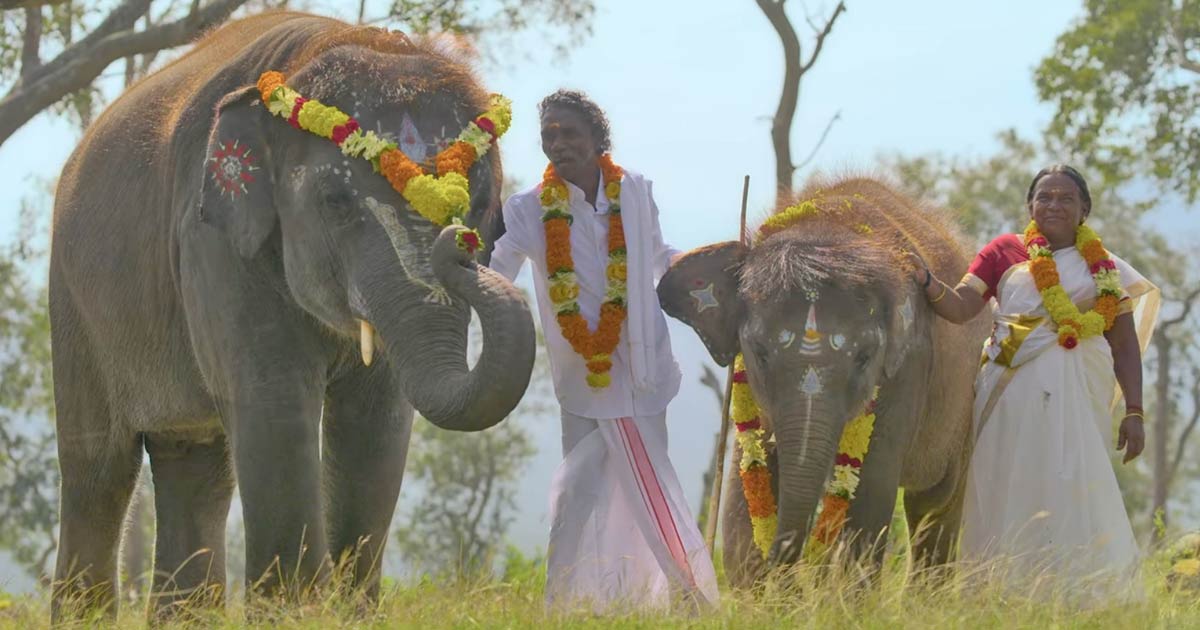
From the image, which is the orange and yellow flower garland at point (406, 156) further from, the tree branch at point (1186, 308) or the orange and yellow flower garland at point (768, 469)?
the tree branch at point (1186, 308)

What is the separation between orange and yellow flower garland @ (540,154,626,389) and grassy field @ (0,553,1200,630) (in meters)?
0.97

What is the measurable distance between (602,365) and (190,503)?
203cm

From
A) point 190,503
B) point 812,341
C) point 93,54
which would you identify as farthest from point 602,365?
point 93,54

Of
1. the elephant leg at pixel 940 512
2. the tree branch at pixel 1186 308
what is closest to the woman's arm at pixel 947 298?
the elephant leg at pixel 940 512

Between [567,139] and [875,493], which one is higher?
[567,139]

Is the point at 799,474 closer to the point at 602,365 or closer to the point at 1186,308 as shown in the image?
the point at 602,365

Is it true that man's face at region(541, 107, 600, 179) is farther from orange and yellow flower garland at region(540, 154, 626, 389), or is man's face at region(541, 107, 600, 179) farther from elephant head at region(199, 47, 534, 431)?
elephant head at region(199, 47, 534, 431)

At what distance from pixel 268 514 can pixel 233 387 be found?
47 centimetres

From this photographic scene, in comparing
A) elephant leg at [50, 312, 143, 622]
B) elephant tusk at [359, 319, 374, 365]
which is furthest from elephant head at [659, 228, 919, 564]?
elephant leg at [50, 312, 143, 622]

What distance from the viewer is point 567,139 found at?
6980 mm

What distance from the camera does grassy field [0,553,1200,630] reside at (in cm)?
568

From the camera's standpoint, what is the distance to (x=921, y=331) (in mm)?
7348

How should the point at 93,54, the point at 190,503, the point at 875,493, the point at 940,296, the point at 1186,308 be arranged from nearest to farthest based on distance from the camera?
1. the point at 875,493
2. the point at 940,296
3. the point at 190,503
4. the point at 93,54
5. the point at 1186,308

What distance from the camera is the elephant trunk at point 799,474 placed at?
6.77 meters
